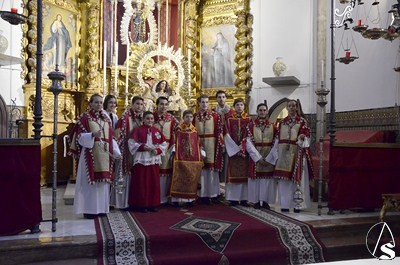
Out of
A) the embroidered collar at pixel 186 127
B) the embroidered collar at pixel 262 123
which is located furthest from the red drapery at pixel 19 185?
the embroidered collar at pixel 262 123

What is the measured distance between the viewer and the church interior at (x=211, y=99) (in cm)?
528

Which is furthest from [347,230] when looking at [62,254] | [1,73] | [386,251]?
[1,73]

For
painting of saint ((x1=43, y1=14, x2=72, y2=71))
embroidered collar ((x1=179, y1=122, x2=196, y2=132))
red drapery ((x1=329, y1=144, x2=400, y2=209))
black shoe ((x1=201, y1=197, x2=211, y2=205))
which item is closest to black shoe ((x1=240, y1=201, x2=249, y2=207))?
black shoe ((x1=201, y1=197, x2=211, y2=205))

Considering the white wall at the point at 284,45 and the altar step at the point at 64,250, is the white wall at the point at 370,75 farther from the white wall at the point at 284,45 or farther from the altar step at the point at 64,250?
the altar step at the point at 64,250

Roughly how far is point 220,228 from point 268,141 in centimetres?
228

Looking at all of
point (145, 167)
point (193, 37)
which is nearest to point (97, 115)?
point (145, 167)

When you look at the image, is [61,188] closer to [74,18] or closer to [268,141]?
[74,18]

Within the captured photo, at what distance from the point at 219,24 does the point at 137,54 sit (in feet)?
8.35

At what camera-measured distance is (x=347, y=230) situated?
6207mm

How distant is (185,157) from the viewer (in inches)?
288

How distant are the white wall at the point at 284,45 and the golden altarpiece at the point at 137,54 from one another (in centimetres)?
28

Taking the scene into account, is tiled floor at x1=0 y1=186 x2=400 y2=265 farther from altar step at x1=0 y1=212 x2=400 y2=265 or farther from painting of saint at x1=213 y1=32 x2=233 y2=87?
painting of saint at x1=213 y1=32 x2=233 y2=87

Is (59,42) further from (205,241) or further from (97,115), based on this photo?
(205,241)

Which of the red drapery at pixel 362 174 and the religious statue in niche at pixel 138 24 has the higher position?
the religious statue in niche at pixel 138 24
